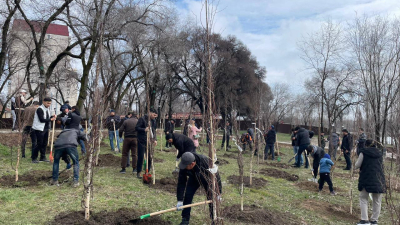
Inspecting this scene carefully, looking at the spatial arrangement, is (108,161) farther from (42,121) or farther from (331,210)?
(331,210)

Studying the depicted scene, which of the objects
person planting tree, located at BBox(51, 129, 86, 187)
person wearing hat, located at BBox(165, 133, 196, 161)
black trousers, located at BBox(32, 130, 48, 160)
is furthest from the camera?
black trousers, located at BBox(32, 130, 48, 160)

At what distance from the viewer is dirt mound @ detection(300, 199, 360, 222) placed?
5.81 m

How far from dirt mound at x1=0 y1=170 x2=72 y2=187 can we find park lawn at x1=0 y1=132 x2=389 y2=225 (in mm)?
218

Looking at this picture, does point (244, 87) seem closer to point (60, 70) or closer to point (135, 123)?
point (60, 70)

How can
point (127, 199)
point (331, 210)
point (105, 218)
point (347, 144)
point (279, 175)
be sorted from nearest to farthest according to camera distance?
point (105, 218), point (127, 199), point (331, 210), point (279, 175), point (347, 144)

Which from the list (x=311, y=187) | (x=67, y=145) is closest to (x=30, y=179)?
(x=67, y=145)

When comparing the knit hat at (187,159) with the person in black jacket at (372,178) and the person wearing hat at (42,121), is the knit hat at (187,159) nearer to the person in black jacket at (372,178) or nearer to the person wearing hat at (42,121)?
the person in black jacket at (372,178)

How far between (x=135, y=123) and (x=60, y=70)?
21.5m

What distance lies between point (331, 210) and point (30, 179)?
6.74 meters

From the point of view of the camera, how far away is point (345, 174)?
36.7ft

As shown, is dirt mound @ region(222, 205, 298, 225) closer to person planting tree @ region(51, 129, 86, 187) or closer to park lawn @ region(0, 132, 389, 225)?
park lawn @ region(0, 132, 389, 225)

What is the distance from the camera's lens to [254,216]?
4977mm

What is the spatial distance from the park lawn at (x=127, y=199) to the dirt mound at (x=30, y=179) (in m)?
0.22

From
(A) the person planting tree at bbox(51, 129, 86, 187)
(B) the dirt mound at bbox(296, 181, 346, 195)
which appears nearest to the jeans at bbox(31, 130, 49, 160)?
(A) the person planting tree at bbox(51, 129, 86, 187)
